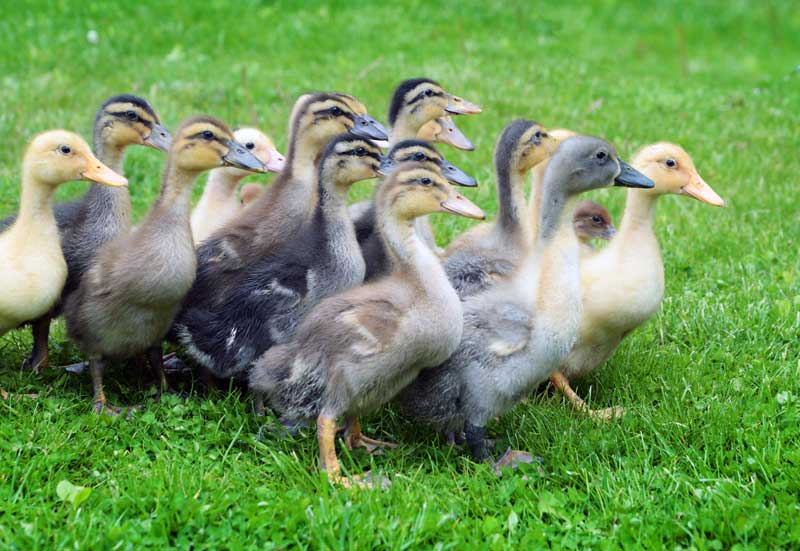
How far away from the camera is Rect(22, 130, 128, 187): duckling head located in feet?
15.6

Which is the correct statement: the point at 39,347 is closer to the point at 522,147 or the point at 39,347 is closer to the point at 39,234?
the point at 39,234

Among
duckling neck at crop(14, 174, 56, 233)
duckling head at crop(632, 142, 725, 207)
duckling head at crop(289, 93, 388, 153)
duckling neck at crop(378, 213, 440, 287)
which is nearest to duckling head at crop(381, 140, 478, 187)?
duckling neck at crop(378, 213, 440, 287)

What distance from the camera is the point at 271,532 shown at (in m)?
3.75

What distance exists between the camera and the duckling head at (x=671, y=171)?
5.15 metres

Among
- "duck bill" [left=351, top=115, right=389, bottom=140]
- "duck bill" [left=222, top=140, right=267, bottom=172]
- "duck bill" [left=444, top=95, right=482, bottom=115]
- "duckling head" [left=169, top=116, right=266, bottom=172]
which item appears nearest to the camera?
"duckling head" [left=169, top=116, right=266, bottom=172]

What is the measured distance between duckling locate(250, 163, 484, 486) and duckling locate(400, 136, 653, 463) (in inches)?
6.9

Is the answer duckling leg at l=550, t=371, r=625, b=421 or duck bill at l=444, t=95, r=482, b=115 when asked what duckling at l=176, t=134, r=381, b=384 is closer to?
duckling leg at l=550, t=371, r=625, b=421

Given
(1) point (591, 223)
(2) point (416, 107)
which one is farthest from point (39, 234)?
(1) point (591, 223)

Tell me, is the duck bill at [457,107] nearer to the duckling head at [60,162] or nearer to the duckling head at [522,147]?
the duckling head at [522,147]

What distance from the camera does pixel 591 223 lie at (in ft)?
19.6

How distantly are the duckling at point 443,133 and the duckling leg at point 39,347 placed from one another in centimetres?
245

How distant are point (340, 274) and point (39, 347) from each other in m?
1.72

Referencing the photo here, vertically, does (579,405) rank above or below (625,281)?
below

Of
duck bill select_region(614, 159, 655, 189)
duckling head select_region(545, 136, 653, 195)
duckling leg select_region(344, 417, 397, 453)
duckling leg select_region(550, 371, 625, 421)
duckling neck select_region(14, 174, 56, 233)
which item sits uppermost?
duckling head select_region(545, 136, 653, 195)
